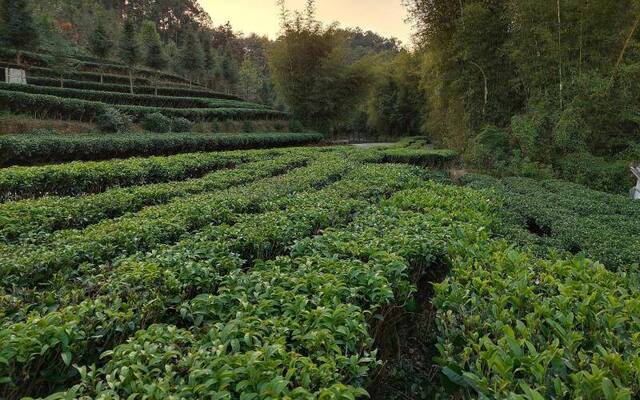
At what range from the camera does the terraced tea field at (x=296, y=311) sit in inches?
66.3

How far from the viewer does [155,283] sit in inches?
108

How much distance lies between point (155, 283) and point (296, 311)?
1214mm

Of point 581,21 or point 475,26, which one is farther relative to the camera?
point 475,26

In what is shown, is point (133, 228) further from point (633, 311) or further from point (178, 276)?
point (633, 311)

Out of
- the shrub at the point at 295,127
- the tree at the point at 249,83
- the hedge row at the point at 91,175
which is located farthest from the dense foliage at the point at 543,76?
the tree at the point at 249,83

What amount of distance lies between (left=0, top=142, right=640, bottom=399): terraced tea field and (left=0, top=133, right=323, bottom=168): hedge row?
22.9ft

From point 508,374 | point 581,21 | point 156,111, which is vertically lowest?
point 508,374

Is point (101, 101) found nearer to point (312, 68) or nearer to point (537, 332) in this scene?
point (312, 68)

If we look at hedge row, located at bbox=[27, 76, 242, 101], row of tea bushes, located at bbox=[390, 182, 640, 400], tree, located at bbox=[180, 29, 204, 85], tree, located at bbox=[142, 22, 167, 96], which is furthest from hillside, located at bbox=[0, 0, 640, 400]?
tree, located at bbox=[180, 29, 204, 85]

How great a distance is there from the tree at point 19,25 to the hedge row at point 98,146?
10.6 m

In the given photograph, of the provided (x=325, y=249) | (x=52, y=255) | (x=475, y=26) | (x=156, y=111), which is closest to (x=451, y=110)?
(x=475, y=26)

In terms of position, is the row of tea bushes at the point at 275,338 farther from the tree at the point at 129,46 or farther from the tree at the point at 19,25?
the tree at the point at 129,46

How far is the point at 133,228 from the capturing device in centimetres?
401

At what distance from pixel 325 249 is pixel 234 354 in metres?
1.73
